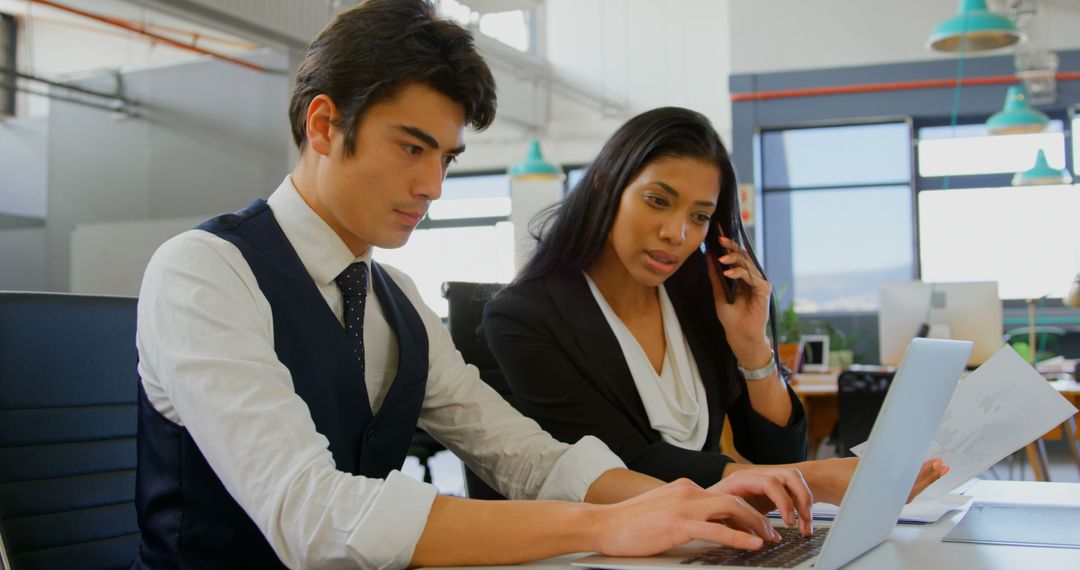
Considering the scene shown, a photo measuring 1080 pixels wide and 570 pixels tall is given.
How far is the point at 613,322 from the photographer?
1764 millimetres

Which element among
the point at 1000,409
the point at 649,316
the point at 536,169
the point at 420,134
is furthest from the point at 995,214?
the point at 420,134

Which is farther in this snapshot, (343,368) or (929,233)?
(929,233)

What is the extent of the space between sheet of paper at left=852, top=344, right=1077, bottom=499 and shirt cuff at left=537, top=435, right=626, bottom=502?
305 millimetres

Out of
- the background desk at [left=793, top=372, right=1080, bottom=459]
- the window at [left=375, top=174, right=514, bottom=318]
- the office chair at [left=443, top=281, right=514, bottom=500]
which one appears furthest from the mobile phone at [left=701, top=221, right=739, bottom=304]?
the window at [left=375, top=174, right=514, bottom=318]

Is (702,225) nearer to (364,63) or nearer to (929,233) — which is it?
(364,63)

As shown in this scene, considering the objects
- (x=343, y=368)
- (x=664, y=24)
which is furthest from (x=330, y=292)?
(x=664, y=24)

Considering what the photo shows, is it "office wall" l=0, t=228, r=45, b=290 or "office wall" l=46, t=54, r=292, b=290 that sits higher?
"office wall" l=46, t=54, r=292, b=290

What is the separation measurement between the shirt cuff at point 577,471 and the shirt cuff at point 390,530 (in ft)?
1.15

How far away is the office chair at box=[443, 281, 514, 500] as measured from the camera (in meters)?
2.02

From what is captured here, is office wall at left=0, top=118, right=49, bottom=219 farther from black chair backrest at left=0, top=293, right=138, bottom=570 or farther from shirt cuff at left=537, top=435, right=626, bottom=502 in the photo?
shirt cuff at left=537, top=435, right=626, bottom=502

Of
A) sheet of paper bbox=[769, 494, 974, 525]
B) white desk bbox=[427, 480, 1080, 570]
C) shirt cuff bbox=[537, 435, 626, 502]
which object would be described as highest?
shirt cuff bbox=[537, 435, 626, 502]

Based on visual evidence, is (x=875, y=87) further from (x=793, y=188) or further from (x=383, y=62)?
(x=383, y=62)

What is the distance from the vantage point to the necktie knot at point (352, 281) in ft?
4.02

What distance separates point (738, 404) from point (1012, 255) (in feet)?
26.0
